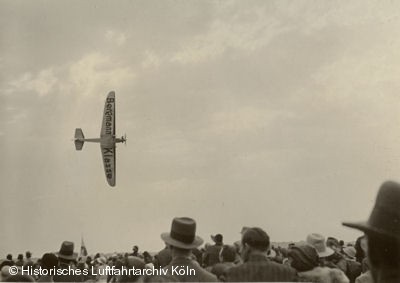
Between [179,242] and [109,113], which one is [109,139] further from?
[179,242]

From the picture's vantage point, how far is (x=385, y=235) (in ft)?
9.95

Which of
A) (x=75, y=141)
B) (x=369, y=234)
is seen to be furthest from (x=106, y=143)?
(x=369, y=234)

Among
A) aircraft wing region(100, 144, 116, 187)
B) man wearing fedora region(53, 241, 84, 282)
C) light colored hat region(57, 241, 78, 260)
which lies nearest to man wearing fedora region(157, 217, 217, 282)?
man wearing fedora region(53, 241, 84, 282)

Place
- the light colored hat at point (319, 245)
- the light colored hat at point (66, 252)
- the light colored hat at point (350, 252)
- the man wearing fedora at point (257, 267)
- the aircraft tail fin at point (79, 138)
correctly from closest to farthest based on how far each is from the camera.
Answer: the man wearing fedora at point (257, 267) < the light colored hat at point (66, 252) < the light colored hat at point (319, 245) < the light colored hat at point (350, 252) < the aircraft tail fin at point (79, 138)

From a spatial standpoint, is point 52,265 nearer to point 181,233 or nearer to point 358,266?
point 181,233

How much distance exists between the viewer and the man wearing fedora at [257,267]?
533cm

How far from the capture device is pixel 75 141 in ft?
161

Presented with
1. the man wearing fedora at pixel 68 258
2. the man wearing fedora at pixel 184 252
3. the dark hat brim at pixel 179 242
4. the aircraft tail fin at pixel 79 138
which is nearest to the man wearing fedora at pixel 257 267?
the man wearing fedora at pixel 184 252

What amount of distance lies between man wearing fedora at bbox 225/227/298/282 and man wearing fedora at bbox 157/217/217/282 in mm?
439

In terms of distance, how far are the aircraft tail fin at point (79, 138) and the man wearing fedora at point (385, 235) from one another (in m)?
47.3

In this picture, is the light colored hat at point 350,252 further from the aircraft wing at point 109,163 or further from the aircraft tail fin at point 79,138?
the aircraft tail fin at point 79,138

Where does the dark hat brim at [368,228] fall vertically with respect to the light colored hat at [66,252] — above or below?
above

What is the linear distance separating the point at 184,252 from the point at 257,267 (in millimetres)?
880

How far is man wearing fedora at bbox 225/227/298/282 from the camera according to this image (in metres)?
5.33
